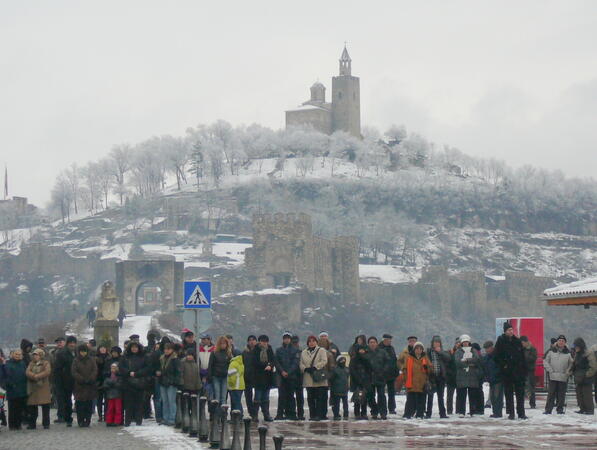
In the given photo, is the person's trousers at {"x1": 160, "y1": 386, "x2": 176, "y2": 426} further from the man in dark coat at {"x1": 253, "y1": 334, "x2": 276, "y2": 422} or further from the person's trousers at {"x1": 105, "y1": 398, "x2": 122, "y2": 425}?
the man in dark coat at {"x1": 253, "y1": 334, "x2": 276, "y2": 422}

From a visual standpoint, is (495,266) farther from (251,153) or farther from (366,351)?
(366,351)

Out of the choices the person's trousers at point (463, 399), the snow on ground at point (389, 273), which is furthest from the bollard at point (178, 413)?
the snow on ground at point (389, 273)

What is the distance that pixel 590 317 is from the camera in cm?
11119

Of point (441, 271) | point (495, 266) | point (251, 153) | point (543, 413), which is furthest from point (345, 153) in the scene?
point (543, 413)

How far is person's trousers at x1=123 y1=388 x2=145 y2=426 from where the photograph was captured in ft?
68.0

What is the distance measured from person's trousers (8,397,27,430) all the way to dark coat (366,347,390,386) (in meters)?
4.68

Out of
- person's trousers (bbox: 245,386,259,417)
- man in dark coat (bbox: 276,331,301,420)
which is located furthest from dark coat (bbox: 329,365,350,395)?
person's trousers (bbox: 245,386,259,417)

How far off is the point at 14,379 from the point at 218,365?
2.66 m

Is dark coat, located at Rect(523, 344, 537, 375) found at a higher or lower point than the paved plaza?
higher

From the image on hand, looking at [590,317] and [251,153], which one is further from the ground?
[251,153]

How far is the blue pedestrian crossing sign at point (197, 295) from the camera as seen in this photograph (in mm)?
19500

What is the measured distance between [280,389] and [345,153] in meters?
124

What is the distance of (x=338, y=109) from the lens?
143500 millimetres

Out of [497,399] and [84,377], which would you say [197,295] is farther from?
[497,399]
